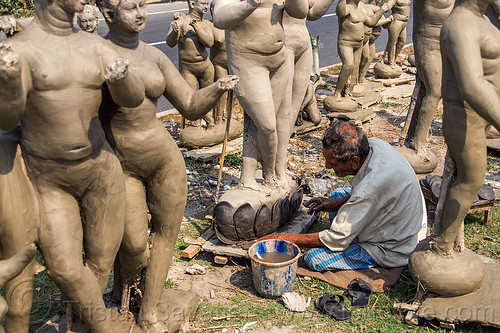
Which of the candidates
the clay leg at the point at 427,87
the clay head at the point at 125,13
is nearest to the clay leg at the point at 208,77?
the clay leg at the point at 427,87

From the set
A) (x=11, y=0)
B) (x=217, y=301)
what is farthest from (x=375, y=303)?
(x=11, y=0)

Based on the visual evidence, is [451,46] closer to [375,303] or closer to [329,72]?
[375,303]

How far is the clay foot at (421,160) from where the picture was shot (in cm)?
701

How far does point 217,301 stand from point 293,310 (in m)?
0.64

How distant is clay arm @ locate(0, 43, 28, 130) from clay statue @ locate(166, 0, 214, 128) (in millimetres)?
4602

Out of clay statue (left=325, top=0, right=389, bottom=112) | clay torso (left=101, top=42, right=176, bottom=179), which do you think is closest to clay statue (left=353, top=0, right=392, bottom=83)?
clay statue (left=325, top=0, right=389, bottom=112)

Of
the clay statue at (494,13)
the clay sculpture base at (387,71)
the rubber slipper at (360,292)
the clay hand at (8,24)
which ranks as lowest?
the clay sculpture base at (387,71)

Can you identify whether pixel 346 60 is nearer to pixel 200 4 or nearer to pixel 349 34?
pixel 349 34

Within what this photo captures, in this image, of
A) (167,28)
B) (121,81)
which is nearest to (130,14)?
(121,81)

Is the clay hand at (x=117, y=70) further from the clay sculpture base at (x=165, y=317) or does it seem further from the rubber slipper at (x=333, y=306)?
the rubber slipper at (x=333, y=306)

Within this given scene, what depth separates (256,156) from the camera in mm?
5582

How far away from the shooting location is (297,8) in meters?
4.98

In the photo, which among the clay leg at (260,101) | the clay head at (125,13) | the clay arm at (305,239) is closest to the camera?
the clay head at (125,13)

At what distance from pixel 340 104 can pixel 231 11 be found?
5.30 metres
